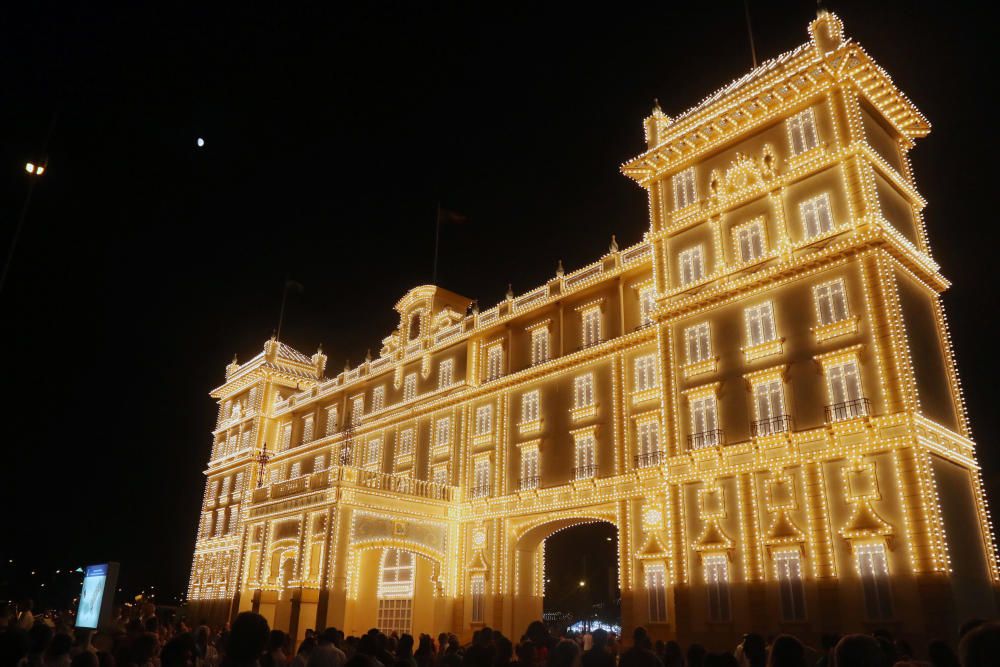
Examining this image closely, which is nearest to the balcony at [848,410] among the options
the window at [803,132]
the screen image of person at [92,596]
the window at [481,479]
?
the window at [803,132]

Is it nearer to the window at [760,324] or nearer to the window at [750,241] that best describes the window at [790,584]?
the window at [760,324]

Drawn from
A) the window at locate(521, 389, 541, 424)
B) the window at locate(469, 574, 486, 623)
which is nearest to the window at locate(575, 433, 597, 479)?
the window at locate(521, 389, 541, 424)

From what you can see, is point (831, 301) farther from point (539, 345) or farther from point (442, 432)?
point (442, 432)

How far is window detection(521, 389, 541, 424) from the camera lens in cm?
3136

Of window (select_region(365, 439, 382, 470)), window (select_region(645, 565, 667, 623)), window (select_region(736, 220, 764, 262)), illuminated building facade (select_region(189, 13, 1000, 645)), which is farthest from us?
window (select_region(365, 439, 382, 470))

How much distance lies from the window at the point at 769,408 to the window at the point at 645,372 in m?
5.62

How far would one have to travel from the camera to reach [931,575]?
669 inches

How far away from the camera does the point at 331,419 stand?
4409cm

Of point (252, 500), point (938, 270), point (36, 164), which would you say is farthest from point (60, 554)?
point (938, 270)

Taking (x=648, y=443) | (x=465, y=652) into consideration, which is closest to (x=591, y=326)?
(x=648, y=443)

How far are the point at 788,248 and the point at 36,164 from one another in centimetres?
2182

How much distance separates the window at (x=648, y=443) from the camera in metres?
26.2

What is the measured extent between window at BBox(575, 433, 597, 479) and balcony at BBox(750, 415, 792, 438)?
801 cm

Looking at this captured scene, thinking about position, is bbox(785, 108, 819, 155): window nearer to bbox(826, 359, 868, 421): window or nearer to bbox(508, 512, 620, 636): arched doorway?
bbox(826, 359, 868, 421): window
